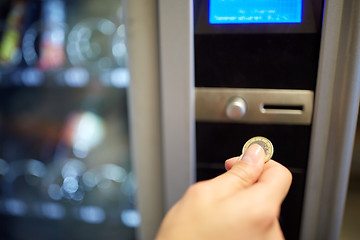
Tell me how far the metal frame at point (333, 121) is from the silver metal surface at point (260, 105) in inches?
1.0

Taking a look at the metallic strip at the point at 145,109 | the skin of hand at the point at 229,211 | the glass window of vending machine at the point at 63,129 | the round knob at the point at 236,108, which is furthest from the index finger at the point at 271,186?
the glass window of vending machine at the point at 63,129

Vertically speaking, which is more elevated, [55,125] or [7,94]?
[7,94]

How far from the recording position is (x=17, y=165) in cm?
126

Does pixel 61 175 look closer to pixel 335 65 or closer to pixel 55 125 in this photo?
pixel 55 125

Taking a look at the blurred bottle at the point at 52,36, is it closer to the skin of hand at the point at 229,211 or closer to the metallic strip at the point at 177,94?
the metallic strip at the point at 177,94

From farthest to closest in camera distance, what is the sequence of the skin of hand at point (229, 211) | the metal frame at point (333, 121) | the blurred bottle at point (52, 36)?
the blurred bottle at point (52, 36)
the metal frame at point (333, 121)
the skin of hand at point (229, 211)

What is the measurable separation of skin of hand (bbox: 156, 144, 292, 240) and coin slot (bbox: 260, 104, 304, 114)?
0.21 m

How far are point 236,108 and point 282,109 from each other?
0.08 meters

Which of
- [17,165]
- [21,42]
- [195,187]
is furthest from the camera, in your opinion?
[17,165]

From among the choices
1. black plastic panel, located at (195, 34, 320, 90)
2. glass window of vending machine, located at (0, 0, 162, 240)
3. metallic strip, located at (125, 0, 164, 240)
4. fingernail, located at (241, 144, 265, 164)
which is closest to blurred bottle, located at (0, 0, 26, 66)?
glass window of vending machine, located at (0, 0, 162, 240)

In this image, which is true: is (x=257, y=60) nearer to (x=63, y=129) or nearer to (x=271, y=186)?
(x=271, y=186)

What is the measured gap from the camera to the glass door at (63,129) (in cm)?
113

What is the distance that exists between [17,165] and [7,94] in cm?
28

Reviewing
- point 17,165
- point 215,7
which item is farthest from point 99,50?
point 215,7
